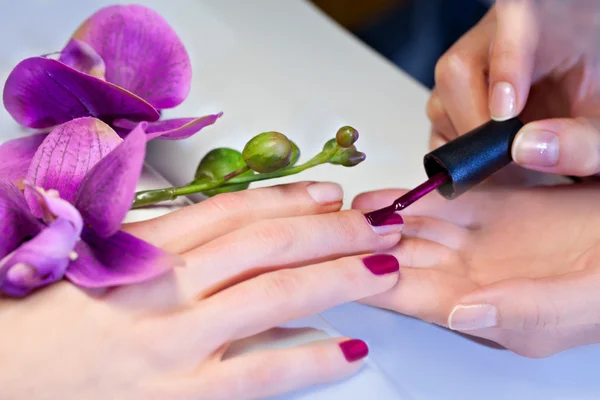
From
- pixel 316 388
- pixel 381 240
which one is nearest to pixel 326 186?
pixel 381 240

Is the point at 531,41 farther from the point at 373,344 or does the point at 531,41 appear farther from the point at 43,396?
the point at 43,396

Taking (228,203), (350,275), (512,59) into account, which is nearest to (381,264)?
(350,275)

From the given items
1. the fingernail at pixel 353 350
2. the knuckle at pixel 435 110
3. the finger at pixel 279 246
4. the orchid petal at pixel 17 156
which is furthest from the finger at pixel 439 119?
the orchid petal at pixel 17 156

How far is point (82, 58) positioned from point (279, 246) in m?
0.21

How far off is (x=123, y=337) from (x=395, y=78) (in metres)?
0.51

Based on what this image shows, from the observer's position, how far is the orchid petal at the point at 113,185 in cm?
36

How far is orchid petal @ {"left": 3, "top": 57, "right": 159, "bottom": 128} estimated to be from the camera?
1.38 ft

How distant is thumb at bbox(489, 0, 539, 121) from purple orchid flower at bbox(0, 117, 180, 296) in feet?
1.08

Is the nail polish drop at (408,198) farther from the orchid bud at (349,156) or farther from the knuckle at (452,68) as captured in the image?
the knuckle at (452,68)

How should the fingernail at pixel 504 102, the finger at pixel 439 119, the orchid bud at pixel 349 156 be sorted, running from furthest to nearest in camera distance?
the finger at pixel 439 119
the fingernail at pixel 504 102
the orchid bud at pixel 349 156

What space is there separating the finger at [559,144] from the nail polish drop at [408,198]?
0.08m

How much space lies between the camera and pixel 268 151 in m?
0.42

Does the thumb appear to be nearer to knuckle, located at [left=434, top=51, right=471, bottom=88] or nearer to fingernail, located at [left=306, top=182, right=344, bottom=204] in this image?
knuckle, located at [left=434, top=51, right=471, bottom=88]

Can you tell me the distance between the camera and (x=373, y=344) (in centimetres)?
53
